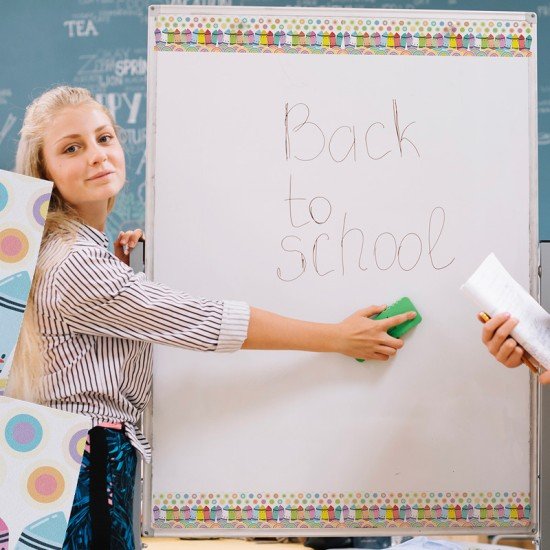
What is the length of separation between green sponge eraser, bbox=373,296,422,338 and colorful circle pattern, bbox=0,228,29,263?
2.07 feet

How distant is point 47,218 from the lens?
136 cm

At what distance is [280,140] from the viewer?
59.1 inches

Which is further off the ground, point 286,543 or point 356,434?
point 356,434

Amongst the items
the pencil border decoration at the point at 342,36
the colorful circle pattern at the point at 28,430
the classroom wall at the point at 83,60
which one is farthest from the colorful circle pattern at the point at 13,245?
the classroom wall at the point at 83,60

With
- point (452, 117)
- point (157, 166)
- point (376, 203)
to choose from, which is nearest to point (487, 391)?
point (376, 203)

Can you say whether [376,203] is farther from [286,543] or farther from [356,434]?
[286,543]

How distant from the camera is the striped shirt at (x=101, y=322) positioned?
1.28 m

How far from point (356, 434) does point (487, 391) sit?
0.26 m

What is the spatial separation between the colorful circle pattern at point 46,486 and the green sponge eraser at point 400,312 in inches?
22.6

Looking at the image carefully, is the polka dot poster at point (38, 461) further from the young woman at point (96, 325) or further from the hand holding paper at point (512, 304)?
the hand holding paper at point (512, 304)

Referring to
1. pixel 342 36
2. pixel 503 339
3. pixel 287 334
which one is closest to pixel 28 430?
pixel 287 334

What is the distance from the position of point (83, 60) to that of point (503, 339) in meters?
1.70

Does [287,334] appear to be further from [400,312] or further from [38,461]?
[38,461]

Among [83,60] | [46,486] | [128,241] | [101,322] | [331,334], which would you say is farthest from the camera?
[83,60]
